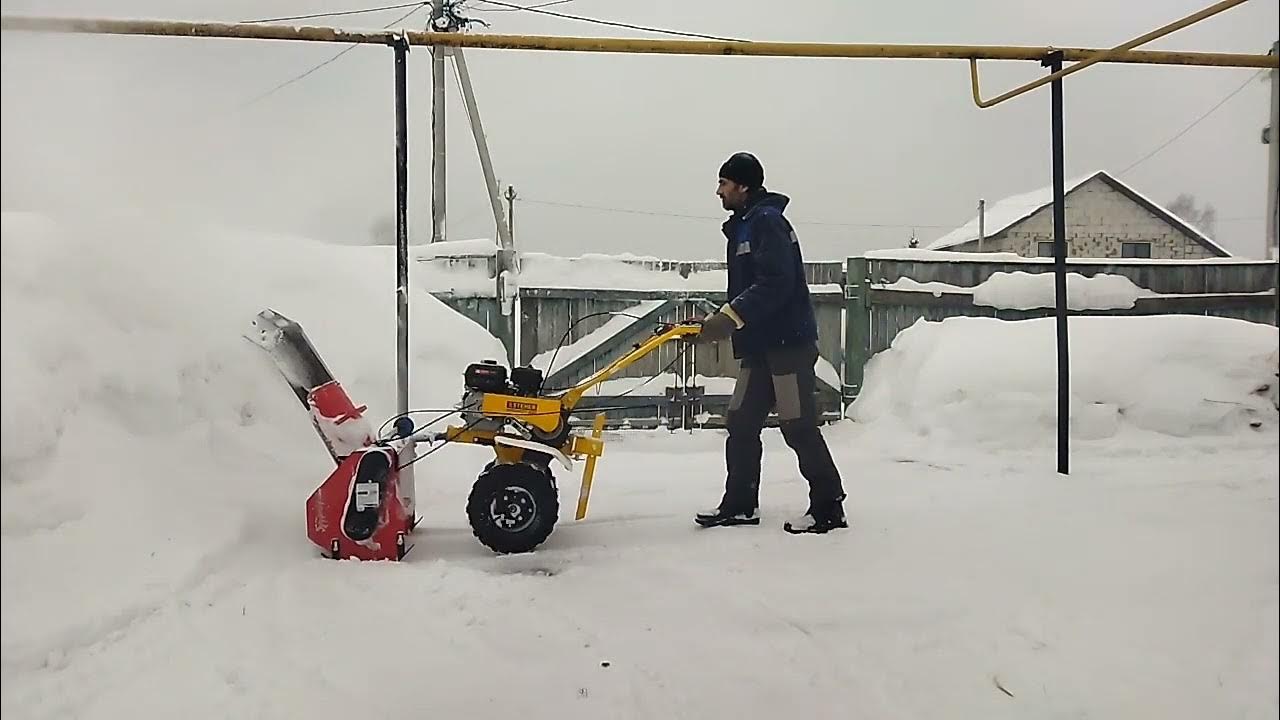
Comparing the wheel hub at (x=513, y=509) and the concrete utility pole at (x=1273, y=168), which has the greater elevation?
the concrete utility pole at (x=1273, y=168)

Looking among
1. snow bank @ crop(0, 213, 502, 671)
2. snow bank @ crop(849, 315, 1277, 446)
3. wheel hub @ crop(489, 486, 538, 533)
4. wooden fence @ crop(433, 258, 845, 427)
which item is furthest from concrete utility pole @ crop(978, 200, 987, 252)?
snow bank @ crop(0, 213, 502, 671)

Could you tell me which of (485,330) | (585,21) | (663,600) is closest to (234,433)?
(663,600)

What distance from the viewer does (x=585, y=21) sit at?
112 cm

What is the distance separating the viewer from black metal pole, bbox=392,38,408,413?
50.1 inches

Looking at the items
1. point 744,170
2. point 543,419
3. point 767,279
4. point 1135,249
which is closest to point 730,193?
point 744,170

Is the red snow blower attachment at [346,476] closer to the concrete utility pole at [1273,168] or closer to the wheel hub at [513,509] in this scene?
the wheel hub at [513,509]

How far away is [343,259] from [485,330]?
0.86 meters

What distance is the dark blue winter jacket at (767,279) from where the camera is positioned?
142 cm

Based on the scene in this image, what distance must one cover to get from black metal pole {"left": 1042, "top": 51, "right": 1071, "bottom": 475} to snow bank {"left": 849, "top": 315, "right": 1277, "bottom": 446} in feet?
0.08

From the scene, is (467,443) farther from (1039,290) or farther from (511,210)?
(1039,290)

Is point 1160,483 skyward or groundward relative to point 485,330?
groundward

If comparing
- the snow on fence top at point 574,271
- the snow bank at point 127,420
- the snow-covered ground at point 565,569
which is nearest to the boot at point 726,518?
the snow-covered ground at point 565,569

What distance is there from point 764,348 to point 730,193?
31 cm

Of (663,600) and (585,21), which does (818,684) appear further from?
(585,21)
